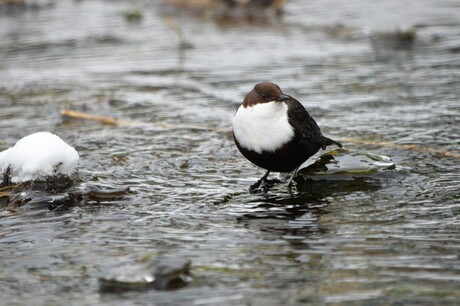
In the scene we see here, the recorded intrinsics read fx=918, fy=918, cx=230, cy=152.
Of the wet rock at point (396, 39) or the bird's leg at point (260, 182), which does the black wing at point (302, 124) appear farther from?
the wet rock at point (396, 39)

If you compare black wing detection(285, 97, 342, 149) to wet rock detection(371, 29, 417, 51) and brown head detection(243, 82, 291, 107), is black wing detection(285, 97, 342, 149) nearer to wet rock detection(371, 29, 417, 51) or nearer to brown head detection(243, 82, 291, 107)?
brown head detection(243, 82, 291, 107)

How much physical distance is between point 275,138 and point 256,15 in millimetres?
7946

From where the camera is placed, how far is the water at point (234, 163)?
385 cm

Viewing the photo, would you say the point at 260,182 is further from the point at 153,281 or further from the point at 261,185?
the point at 153,281

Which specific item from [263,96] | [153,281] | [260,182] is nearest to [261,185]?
[260,182]

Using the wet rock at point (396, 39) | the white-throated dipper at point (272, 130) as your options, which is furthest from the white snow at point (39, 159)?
the wet rock at point (396, 39)

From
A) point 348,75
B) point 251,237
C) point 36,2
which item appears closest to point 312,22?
point 348,75

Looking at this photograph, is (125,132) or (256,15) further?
(256,15)

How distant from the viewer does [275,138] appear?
5.32m

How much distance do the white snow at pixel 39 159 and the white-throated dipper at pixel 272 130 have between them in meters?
1.01

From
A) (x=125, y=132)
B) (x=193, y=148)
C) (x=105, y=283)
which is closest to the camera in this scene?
(x=105, y=283)

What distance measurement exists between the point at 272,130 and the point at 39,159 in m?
1.36

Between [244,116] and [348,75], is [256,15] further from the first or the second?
[244,116]

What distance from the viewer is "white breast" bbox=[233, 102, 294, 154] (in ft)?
17.4
